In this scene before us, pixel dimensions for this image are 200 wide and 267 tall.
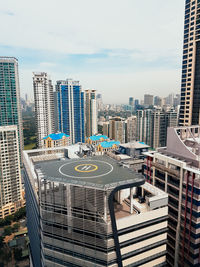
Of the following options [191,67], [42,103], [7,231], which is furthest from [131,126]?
[7,231]

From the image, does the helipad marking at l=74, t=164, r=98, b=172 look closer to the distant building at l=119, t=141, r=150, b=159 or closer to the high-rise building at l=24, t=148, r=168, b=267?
the high-rise building at l=24, t=148, r=168, b=267

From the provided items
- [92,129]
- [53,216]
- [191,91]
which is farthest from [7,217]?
[92,129]

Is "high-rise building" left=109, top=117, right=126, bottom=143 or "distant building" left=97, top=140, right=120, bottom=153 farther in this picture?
"high-rise building" left=109, top=117, right=126, bottom=143

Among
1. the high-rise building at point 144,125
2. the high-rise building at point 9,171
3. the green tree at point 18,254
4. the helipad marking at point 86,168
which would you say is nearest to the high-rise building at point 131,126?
the high-rise building at point 144,125

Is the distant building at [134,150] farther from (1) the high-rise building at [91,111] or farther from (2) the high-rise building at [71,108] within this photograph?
(1) the high-rise building at [91,111]

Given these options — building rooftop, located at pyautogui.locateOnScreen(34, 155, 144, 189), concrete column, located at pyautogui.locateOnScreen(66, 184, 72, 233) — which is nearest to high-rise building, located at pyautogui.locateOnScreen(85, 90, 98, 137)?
building rooftop, located at pyautogui.locateOnScreen(34, 155, 144, 189)

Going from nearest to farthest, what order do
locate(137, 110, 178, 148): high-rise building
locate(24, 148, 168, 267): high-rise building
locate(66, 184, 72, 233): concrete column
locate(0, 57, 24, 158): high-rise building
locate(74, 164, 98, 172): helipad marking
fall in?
1. locate(24, 148, 168, 267): high-rise building
2. locate(66, 184, 72, 233): concrete column
3. locate(74, 164, 98, 172): helipad marking
4. locate(0, 57, 24, 158): high-rise building
5. locate(137, 110, 178, 148): high-rise building

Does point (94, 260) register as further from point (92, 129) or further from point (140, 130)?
point (92, 129)
